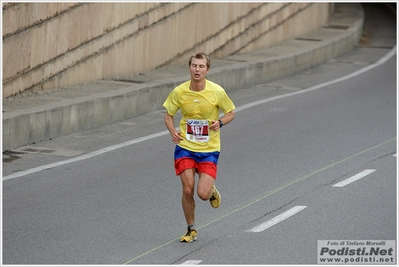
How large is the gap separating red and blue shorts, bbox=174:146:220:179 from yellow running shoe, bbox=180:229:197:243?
56cm

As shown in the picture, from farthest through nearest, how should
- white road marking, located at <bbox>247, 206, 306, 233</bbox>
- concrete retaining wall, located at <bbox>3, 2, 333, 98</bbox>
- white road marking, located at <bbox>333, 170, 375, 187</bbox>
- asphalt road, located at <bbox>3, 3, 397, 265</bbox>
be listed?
concrete retaining wall, located at <bbox>3, 2, 333, 98</bbox> < white road marking, located at <bbox>333, 170, 375, 187</bbox> < white road marking, located at <bbox>247, 206, 306, 233</bbox> < asphalt road, located at <bbox>3, 3, 397, 265</bbox>

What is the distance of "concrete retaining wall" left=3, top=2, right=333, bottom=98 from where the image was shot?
656 inches

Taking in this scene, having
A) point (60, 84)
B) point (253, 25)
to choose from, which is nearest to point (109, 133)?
point (60, 84)

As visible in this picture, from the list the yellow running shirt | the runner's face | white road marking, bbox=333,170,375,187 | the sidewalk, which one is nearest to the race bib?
the yellow running shirt

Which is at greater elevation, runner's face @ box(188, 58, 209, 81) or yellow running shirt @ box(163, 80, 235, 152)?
runner's face @ box(188, 58, 209, 81)

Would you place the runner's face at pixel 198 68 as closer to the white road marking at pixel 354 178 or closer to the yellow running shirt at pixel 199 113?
the yellow running shirt at pixel 199 113

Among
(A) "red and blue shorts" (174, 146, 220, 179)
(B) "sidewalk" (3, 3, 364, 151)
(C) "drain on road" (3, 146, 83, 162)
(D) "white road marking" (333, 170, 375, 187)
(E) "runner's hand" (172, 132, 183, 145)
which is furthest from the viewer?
(B) "sidewalk" (3, 3, 364, 151)

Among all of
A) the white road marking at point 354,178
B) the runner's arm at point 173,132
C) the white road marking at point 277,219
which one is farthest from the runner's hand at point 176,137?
the white road marking at point 354,178

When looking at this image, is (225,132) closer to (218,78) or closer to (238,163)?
(238,163)

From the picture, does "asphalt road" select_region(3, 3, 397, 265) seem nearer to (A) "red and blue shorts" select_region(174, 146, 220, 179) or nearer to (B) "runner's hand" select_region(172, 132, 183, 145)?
(A) "red and blue shorts" select_region(174, 146, 220, 179)

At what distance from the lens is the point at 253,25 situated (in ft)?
85.6

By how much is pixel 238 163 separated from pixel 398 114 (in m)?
5.51

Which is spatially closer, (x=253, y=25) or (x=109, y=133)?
(x=109, y=133)

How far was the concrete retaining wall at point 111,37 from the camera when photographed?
656 inches
